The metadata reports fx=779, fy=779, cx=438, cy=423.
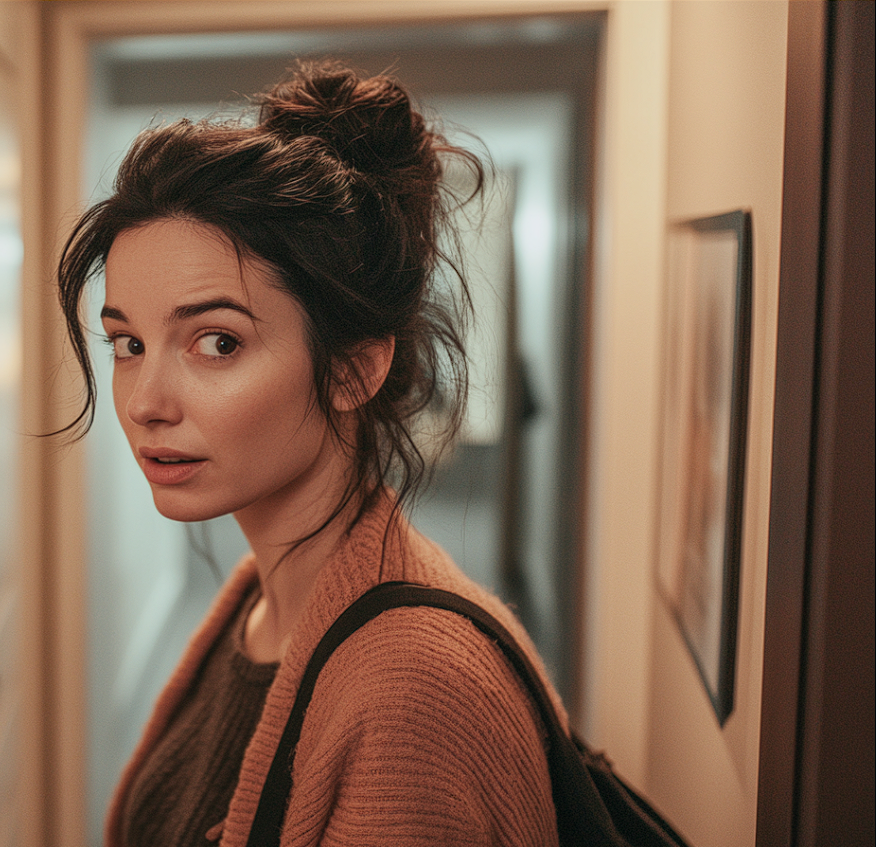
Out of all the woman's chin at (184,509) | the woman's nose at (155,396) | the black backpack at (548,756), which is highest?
the woman's nose at (155,396)

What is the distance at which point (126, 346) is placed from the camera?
0.73 m

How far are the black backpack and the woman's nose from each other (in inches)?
9.2

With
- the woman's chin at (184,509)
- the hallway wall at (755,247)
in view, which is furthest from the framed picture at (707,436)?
the woman's chin at (184,509)

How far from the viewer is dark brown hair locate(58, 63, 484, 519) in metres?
0.68

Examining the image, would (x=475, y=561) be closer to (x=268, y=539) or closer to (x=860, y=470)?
(x=268, y=539)

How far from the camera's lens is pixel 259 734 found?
694 millimetres

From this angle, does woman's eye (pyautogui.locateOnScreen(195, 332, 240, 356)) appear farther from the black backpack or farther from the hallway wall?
the hallway wall

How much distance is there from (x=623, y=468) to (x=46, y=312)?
36.0 inches

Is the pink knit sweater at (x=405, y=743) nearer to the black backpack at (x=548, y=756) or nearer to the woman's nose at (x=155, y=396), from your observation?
the black backpack at (x=548, y=756)

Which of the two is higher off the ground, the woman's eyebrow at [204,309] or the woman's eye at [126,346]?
the woman's eyebrow at [204,309]

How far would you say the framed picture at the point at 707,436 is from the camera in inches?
29.0

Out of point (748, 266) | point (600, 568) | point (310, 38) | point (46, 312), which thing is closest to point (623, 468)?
point (600, 568)

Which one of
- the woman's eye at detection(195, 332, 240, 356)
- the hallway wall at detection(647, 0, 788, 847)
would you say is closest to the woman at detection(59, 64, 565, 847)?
the woman's eye at detection(195, 332, 240, 356)

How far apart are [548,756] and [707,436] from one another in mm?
382
